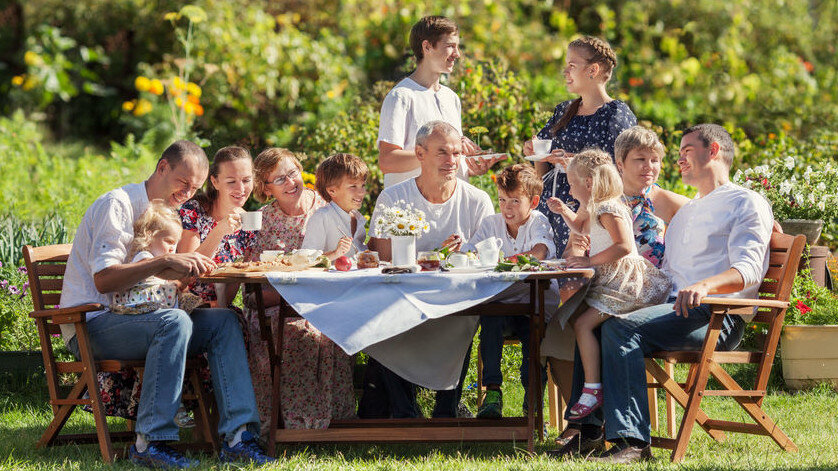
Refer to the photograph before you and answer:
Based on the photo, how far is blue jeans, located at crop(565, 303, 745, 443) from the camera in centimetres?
385

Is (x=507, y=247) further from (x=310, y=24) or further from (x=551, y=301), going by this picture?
(x=310, y=24)

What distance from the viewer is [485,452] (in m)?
4.16

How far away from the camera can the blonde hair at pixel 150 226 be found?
157 inches

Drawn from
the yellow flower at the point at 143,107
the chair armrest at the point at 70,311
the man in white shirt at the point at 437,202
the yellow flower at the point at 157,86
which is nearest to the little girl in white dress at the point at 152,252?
the chair armrest at the point at 70,311

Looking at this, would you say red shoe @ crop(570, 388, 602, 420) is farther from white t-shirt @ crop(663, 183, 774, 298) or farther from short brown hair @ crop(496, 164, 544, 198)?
short brown hair @ crop(496, 164, 544, 198)

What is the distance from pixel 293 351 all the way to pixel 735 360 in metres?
1.81

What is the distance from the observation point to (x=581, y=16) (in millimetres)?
10422

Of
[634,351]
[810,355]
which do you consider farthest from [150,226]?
[810,355]

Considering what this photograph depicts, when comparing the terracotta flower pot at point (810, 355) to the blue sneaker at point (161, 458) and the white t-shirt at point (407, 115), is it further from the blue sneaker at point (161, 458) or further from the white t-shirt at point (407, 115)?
the blue sneaker at point (161, 458)

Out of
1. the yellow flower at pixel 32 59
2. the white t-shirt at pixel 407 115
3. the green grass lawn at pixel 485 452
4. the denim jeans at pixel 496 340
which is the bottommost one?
the green grass lawn at pixel 485 452

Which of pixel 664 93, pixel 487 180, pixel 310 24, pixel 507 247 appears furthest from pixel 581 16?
pixel 507 247

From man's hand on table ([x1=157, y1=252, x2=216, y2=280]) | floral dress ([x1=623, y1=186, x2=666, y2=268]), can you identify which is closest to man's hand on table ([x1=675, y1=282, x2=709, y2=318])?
floral dress ([x1=623, y1=186, x2=666, y2=268])

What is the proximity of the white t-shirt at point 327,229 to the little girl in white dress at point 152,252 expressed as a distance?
0.63 m

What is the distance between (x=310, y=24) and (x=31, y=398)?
5495mm
